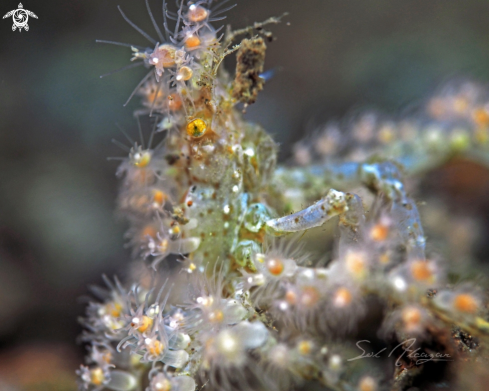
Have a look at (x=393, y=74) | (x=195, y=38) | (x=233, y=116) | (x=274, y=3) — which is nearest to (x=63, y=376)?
(x=233, y=116)

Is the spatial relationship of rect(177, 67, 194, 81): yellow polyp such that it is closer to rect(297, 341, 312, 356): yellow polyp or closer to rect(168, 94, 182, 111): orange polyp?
rect(168, 94, 182, 111): orange polyp

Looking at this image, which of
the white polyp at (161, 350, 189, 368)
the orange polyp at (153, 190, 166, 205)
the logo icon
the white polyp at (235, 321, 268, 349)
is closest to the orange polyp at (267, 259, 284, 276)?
the white polyp at (235, 321, 268, 349)

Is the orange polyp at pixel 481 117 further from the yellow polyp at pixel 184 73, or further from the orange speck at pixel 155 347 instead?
the orange speck at pixel 155 347

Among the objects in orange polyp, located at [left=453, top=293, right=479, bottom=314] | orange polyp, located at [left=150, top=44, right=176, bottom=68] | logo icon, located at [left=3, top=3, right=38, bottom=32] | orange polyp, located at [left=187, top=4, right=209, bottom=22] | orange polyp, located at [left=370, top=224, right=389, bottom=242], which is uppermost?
logo icon, located at [left=3, top=3, right=38, bottom=32]

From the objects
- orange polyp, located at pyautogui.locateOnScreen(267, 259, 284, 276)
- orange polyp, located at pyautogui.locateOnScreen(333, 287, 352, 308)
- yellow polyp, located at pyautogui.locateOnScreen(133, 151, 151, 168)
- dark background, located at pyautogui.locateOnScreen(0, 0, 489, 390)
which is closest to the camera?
orange polyp, located at pyautogui.locateOnScreen(333, 287, 352, 308)

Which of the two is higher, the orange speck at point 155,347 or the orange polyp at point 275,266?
the orange polyp at point 275,266

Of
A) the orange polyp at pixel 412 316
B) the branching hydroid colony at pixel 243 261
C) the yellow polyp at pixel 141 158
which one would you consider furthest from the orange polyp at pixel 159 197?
the orange polyp at pixel 412 316

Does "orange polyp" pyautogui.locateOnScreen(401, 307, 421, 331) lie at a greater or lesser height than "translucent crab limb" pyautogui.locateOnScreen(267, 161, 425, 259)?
lesser
